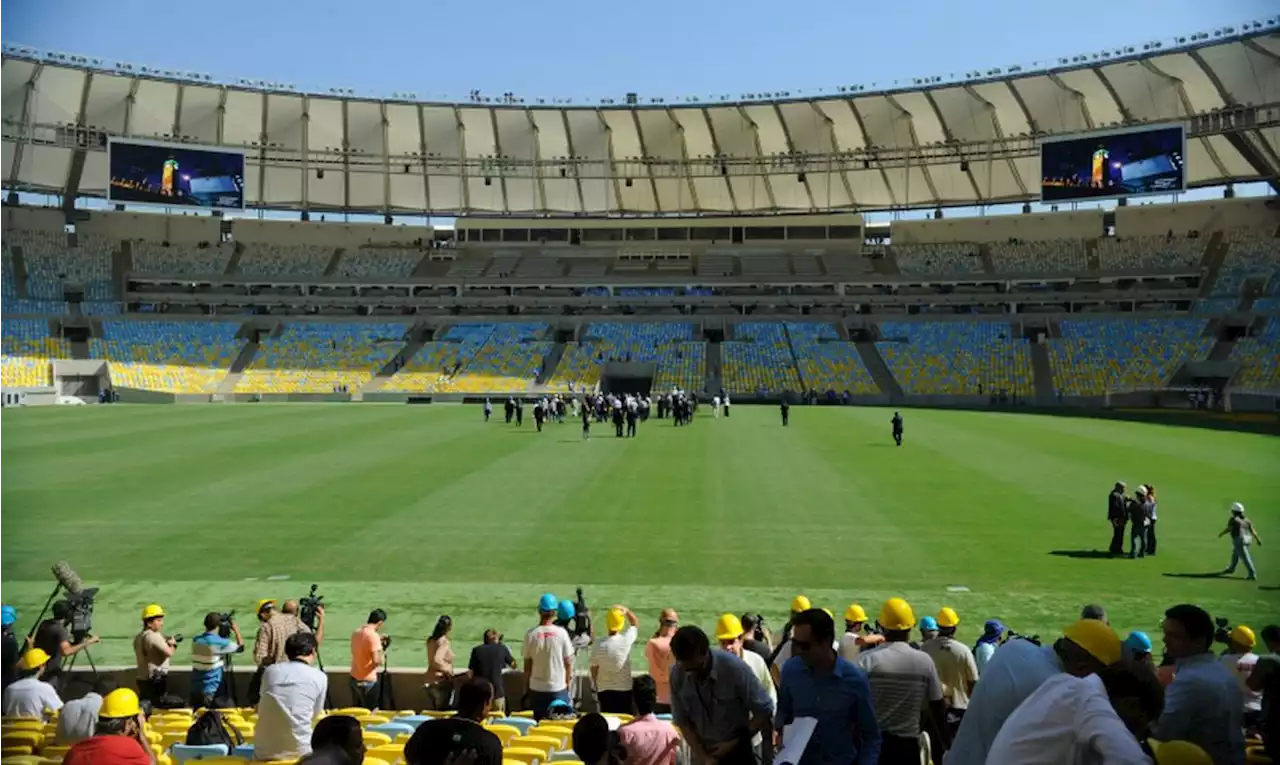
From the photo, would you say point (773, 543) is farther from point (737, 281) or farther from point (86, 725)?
point (737, 281)

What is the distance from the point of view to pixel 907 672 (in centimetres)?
522

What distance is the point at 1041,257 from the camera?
6600 centimetres

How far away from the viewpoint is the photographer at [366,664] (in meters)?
8.30

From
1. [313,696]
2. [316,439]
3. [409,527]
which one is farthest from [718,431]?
[313,696]

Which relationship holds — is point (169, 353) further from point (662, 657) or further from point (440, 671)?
point (662, 657)

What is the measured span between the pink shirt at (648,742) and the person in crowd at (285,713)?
2.04m

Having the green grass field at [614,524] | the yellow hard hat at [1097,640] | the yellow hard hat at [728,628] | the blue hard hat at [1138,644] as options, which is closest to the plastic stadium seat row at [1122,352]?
the green grass field at [614,524]

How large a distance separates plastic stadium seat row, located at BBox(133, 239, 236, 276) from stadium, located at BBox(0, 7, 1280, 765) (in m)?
0.25

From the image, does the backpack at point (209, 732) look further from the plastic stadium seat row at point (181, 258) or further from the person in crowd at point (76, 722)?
the plastic stadium seat row at point (181, 258)

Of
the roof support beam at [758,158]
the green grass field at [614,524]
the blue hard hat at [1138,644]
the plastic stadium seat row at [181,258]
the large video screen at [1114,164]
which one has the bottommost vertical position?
the green grass field at [614,524]

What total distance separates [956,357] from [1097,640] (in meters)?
57.1

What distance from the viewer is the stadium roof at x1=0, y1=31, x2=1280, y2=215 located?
5497cm

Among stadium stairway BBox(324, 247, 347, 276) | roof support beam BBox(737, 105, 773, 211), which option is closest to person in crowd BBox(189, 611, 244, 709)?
roof support beam BBox(737, 105, 773, 211)

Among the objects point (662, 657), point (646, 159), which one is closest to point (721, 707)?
point (662, 657)
